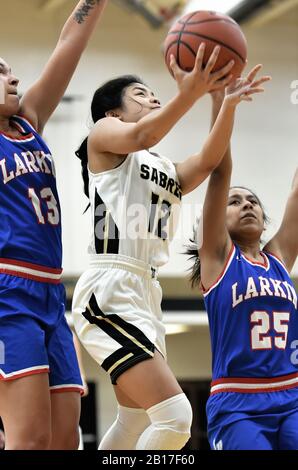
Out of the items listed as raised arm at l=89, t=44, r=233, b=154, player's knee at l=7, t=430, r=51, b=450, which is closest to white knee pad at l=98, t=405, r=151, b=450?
player's knee at l=7, t=430, r=51, b=450

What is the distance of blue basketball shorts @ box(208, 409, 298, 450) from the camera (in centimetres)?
432

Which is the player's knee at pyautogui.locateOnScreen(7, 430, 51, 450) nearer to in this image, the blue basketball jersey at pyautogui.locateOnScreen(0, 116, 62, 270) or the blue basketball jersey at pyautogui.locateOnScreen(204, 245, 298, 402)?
the blue basketball jersey at pyautogui.locateOnScreen(0, 116, 62, 270)

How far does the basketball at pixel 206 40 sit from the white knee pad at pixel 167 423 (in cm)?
152

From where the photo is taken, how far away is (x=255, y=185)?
1216 cm

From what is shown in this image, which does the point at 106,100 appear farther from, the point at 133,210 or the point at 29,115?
the point at 133,210

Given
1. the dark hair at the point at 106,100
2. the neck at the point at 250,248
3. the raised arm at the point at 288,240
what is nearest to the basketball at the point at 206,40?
Answer: the dark hair at the point at 106,100

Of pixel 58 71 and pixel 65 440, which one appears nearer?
pixel 65 440

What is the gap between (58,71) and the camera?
448 cm

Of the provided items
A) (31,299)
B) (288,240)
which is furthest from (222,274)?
(31,299)

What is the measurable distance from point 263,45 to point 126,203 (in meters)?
9.12

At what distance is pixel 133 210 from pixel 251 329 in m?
0.91

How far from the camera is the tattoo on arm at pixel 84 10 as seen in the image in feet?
15.1
